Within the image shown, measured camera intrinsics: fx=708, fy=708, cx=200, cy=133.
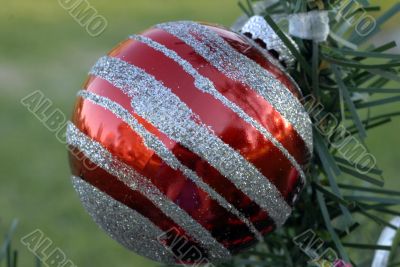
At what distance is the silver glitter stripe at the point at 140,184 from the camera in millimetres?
444

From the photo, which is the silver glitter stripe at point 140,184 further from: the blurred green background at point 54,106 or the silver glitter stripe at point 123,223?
the blurred green background at point 54,106

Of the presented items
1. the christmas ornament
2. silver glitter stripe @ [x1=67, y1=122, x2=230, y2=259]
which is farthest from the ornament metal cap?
silver glitter stripe @ [x1=67, y1=122, x2=230, y2=259]

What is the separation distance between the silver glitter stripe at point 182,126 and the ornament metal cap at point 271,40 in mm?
92

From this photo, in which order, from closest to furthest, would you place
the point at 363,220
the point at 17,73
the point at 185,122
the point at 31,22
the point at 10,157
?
the point at 185,122, the point at 363,220, the point at 10,157, the point at 17,73, the point at 31,22

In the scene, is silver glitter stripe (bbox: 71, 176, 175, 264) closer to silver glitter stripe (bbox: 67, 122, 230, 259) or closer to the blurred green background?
silver glitter stripe (bbox: 67, 122, 230, 259)

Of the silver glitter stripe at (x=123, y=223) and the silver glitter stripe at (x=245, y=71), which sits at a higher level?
the silver glitter stripe at (x=245, y=71)

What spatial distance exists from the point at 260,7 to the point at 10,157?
59.9 inches

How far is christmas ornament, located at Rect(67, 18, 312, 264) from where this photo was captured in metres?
0.44

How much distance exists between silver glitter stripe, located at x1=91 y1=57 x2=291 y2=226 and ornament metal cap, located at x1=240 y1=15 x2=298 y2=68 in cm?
9

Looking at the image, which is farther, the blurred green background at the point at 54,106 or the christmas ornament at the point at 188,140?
the blurred green background at the point at 54,106

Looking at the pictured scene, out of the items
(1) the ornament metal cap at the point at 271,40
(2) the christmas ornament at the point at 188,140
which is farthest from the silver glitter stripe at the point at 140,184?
(1) the ornament metal cap at the point at 271,40

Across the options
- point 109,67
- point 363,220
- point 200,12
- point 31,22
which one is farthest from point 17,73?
point 109,67

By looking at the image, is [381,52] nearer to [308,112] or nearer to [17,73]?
[308,112]

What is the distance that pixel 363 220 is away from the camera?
0.75 m
